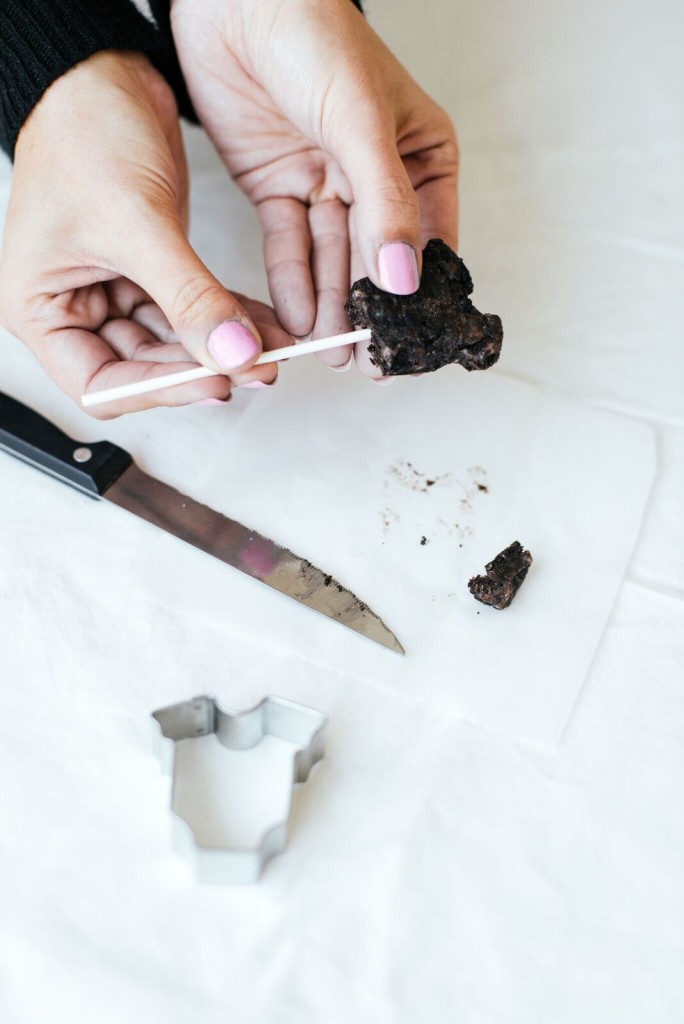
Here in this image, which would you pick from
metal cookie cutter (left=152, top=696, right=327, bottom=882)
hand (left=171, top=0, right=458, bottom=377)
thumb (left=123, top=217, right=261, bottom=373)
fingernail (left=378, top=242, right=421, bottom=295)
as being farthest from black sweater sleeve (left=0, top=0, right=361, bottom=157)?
metal cookie cutter (left=152, top=696, right=327, bottom=882)

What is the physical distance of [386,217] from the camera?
5.20ft

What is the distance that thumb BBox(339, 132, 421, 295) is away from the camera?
5.15 feet

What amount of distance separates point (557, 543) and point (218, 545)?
2.25ft

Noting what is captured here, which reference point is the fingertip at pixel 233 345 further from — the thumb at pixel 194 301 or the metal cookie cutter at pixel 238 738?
the metal cookie cutter at pixel 238 738

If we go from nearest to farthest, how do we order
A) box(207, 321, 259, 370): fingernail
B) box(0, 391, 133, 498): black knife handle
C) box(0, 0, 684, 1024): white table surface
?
box(0, 0, 684, 1024): white table surface, box(207, 321, 259, 370): fingernail, box(0, 391, 133, 498): black knife handle

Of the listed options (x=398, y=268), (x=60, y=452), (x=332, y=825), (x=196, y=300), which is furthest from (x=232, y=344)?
(x=332, y=825)

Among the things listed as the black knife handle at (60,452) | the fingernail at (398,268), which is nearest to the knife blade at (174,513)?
the black knife handle at (60,452)

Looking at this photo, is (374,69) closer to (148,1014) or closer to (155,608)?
(155,608)

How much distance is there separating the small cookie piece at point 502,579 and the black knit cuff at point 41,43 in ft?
4.39

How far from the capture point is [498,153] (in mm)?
2609

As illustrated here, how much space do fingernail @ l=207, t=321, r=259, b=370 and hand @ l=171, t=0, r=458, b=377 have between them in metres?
0.26

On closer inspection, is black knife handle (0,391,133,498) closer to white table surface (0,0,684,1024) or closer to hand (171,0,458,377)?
white table surface (0,0,684,1024)

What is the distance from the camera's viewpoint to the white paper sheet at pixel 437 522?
1.63 m

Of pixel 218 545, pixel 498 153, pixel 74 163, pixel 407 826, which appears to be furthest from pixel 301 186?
pixel 407 826
